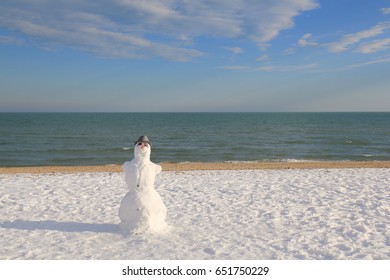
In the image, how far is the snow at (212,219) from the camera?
6570 mm

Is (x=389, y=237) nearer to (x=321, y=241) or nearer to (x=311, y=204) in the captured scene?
(x=321, y=241)

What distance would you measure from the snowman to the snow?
0.26m

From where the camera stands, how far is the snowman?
7.12 metres

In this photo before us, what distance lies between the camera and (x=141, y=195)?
7.17m

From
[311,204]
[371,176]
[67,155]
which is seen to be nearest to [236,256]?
[311,204]

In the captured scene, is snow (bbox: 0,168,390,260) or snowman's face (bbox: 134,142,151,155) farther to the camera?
snowman's face (bbox: 134,142,151,155)

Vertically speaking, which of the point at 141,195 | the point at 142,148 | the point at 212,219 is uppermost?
the point at 142,148

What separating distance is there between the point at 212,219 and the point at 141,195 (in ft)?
6.89

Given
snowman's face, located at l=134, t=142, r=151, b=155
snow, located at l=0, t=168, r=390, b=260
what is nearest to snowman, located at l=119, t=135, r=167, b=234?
snowman's face, located at l=134, t=142, r=151, b=155

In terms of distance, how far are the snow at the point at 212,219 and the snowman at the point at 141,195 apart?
255mm

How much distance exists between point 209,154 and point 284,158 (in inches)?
220

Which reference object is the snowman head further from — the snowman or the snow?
the snow

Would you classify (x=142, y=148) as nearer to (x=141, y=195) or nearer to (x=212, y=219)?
(x=141, y=195)

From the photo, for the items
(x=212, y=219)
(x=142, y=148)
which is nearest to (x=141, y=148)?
(x=142, y=148)
